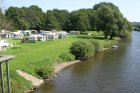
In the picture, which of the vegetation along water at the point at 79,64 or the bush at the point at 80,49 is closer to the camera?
the vegetation along water at the point at 79,64

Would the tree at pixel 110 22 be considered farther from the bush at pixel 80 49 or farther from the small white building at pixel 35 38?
the bush at pixel 80 49

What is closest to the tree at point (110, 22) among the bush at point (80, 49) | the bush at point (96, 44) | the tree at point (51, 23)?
the tree at point (51, 23)

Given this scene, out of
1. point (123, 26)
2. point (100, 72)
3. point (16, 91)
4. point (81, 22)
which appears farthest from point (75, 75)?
point (81, 22)

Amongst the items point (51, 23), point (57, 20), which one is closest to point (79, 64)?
point (51, 23)

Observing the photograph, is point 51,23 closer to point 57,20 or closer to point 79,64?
point 57,20

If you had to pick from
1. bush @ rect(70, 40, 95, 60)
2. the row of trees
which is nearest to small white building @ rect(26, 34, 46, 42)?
bush @ rect(70, 40, 95, 60)

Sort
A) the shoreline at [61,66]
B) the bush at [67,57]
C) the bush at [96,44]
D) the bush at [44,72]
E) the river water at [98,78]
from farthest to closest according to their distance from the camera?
1. the bush at [96,44]
2. the bush at [67,57]
3. the shoreline at [61,66]
4. the bush at [44,72]
5. the river water at [98,78]

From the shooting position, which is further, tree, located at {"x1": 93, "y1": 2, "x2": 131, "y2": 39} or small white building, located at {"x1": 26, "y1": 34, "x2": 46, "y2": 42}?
tree, located at {"x1": 93, "y1": 2, "x2": 131, "y2": 39}

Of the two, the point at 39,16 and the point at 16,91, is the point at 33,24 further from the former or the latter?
the point at 16,91

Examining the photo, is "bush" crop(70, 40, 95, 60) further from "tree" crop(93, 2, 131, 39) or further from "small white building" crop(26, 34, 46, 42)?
"tree" crop(93, 2, 131, 39)
